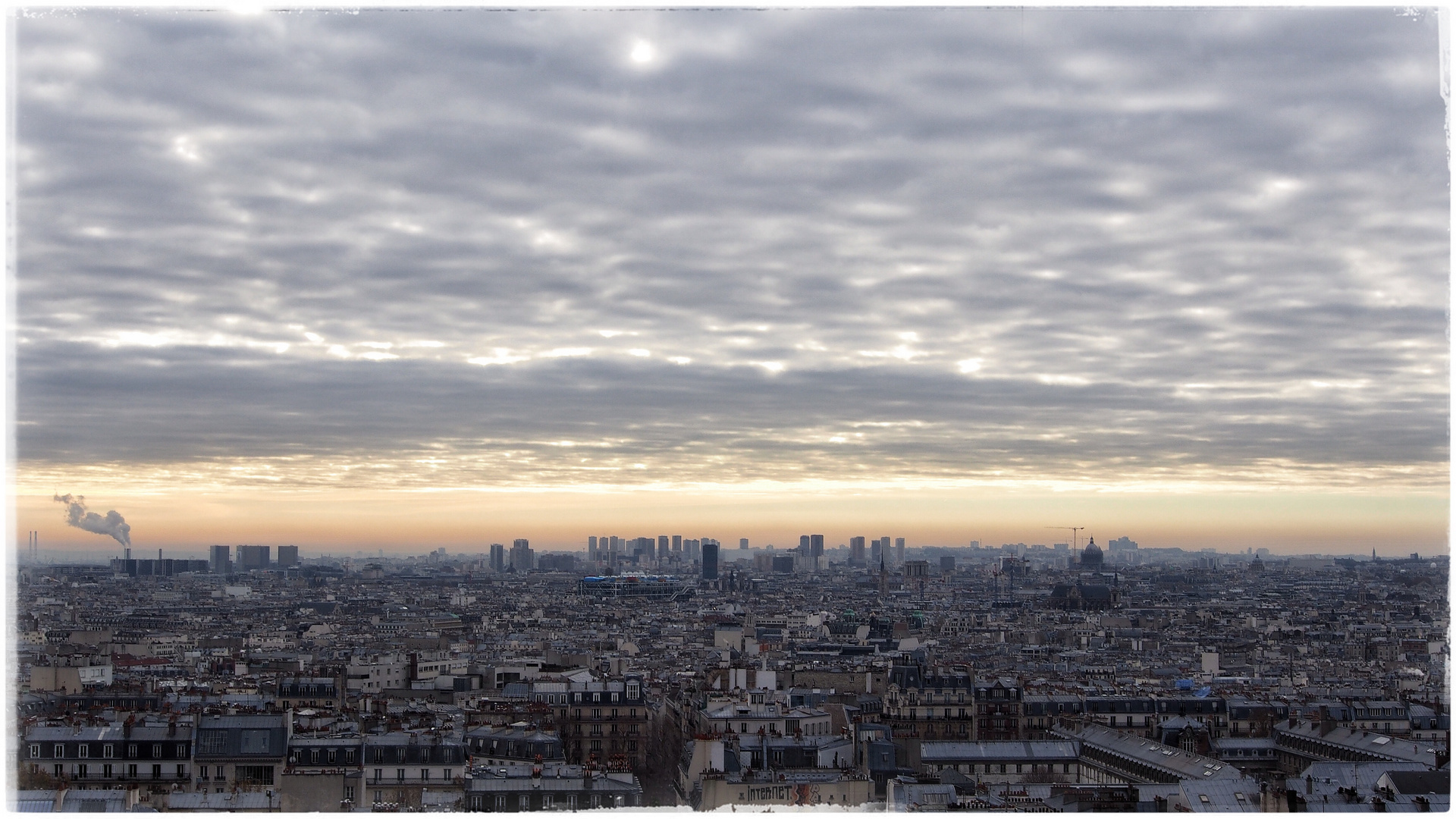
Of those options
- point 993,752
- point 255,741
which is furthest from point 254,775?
point 993,752

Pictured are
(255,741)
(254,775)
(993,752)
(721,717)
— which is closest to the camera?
(254,775)

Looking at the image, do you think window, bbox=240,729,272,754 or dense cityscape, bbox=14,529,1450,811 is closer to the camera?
dense cityscape, bbox=14,529,1450,811

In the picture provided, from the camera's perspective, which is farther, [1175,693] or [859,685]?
[859,685]

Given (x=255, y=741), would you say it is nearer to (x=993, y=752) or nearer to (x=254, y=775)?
(x=254, y=775)

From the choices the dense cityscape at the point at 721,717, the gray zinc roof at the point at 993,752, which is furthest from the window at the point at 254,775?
the gray zinc roof at the point at 993,752

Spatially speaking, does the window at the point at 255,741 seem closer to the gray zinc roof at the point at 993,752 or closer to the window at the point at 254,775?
the window at the point at 254,775

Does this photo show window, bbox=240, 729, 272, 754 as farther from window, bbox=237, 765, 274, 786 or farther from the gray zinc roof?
the gray zinc roof

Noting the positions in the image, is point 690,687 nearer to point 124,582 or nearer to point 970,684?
point 970,684

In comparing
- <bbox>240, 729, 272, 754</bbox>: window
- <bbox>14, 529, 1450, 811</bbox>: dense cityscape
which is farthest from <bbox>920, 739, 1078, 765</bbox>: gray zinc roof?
<bbox>240, 729, 272, 754</bbox>: window

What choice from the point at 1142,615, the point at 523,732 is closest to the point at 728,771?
the point at 523,732
